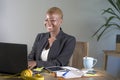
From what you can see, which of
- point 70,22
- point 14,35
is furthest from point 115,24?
point 14,35

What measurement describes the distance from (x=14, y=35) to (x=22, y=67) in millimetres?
2039

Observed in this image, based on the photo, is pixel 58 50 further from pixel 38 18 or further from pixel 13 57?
pixel 38 18

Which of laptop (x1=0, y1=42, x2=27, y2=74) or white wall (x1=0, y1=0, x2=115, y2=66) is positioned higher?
white wall (x1=0, y1=0, x2=115, y2=66)

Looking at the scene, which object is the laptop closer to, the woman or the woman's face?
the woman

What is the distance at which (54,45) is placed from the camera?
7.25ft

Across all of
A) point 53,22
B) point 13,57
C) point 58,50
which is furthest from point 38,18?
point 13,57

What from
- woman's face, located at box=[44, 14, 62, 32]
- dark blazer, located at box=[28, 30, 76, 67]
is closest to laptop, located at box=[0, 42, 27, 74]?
dark blazer, located at box=[28, 30, 76, 67]

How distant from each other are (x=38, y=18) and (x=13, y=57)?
2033 millimetres

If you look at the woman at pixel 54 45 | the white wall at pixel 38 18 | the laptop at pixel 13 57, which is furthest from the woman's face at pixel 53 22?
the white wall at pixel 38 18

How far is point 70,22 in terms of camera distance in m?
3.55

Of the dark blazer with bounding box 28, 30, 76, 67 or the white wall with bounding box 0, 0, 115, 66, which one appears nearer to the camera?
the dark blazer with bounding box 28, 30, 76, 67

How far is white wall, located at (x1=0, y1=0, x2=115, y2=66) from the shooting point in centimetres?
349

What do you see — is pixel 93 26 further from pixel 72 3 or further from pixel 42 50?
pixel 42 50

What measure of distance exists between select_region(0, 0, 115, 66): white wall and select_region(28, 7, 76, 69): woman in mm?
1175
